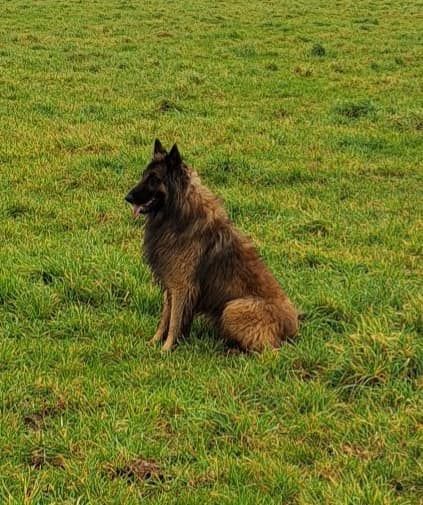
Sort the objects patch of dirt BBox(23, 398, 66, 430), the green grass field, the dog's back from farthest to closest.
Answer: the dog's back < patch of dirt BBox(23, 398, 66, 430) < the green grass field

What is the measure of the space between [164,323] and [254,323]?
80 centimetres

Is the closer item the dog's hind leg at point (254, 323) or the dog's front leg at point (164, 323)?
the dog's hind leg at point (254, 323)

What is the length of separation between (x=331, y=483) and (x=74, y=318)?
287 cm

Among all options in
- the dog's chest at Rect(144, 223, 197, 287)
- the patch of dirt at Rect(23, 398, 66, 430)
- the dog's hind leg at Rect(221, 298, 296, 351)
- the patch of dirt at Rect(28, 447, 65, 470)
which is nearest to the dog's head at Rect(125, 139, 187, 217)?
the dog's chest at Rect(144, 223, 197, 287)

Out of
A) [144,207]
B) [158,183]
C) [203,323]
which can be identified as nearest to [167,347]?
[203,323]

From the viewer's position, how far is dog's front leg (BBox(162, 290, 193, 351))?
5691 mm

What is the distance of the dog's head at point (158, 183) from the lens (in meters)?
5.72

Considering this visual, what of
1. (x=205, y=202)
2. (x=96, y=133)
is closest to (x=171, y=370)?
(x=205, y=202)

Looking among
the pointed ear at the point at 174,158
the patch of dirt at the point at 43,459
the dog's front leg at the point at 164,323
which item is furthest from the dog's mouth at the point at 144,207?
the patch of dirt at the point at 43,459

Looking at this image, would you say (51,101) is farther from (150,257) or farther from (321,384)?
(321,384)

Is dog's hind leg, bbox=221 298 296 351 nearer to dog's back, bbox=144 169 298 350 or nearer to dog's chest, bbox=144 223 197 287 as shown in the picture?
dog's back, bbox=144 169 298 350

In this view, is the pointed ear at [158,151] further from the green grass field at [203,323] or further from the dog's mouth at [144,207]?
the green grass field at [203,323]

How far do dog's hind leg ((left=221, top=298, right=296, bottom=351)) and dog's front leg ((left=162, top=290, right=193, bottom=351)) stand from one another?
1.00ft

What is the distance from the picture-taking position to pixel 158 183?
5730mm
